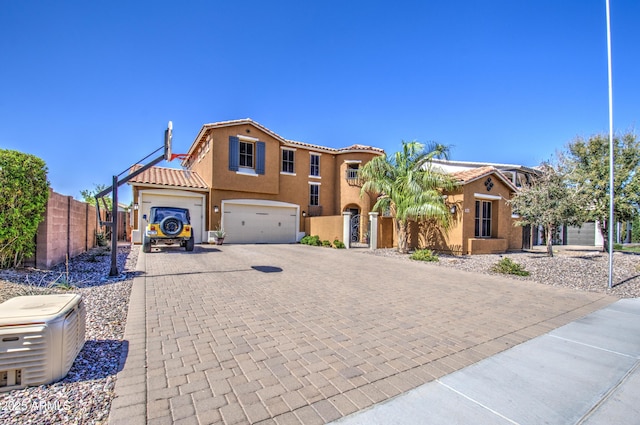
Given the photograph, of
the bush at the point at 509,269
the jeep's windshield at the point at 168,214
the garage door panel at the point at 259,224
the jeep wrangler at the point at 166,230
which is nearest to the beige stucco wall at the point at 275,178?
the garage door panel at the point at 259,224

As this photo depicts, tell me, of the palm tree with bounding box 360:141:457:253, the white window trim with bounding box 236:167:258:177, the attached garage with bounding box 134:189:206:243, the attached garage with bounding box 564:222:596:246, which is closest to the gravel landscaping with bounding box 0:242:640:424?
the palm tree with bounding box 360:141:457:253

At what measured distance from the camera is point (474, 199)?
14844mm

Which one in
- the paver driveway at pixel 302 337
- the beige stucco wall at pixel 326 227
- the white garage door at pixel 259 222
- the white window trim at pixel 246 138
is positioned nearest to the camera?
the paver driveway at pixel 302 337

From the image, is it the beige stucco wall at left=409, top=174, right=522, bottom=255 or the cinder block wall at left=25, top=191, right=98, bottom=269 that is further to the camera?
the beige stucco wall at left=409, top=174, right=522, bottom=255

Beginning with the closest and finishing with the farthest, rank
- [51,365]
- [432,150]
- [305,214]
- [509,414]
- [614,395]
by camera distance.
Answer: [509,414]
[51,365]
[614,395]
[432,150]
[305,214]

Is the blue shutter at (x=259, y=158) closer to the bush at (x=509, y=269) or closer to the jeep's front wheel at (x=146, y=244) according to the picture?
the jeep's front wheel at (x=146, y=244)

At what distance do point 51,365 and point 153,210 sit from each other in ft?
41.0

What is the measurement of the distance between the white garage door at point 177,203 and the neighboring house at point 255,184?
0.05 metres

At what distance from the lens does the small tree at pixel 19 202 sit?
260 inches

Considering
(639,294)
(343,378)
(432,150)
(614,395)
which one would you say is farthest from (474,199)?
(343,378)

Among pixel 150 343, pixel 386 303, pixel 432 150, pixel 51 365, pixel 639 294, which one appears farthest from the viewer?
pixel 432 150

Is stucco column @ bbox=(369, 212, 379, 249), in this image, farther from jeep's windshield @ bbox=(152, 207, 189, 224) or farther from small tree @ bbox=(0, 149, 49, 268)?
small tree @ bbox=(0, 149, 49, 268)

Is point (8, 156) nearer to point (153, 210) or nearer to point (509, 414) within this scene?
point (153, 210)

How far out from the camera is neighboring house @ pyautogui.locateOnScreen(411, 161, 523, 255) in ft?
47.0
